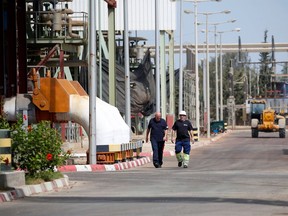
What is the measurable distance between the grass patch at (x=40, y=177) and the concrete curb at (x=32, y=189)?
0.41 ft

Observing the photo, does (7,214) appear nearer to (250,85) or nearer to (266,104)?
(266,104)

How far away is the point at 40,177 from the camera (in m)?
21.9

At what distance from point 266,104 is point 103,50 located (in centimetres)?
2350

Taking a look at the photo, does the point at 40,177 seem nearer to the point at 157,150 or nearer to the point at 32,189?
the point at 32,189

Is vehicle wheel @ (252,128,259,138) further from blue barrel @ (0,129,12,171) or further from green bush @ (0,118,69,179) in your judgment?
blue barrel @ (0,129,12,171)

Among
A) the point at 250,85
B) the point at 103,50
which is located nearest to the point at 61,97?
the point at 103,50

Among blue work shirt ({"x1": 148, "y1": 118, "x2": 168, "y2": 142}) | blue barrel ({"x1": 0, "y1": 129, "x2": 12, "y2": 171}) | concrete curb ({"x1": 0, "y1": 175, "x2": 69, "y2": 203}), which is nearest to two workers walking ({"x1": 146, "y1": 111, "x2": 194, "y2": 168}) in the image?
blue work shirt ({"x1": 148, "y1": 118, "x2": 168, "y2": 142})

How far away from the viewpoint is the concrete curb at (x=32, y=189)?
18669 mm

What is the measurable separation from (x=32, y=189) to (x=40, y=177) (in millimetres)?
1537

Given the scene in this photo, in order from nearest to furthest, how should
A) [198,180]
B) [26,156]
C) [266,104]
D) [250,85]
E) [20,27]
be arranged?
[26,156]
[198,180]
[20,27]
[266,104]
[250,85]

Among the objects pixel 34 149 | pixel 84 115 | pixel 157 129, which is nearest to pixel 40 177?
pixel 34 149

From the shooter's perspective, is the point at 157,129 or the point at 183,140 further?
the point at 157,129

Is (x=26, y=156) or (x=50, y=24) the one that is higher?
(x=50, y=24)

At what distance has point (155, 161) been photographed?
32.2 m
